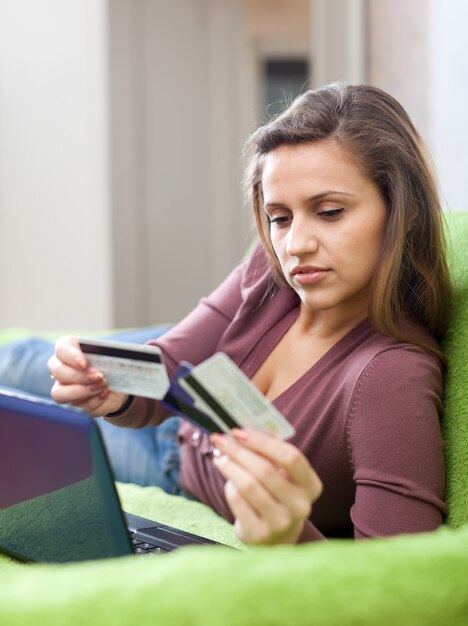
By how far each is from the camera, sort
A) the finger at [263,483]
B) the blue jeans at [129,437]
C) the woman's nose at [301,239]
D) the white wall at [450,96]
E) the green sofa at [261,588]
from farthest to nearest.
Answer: the white wall at [450,96] < the blue jeans at [129,437] < the woman's nose at [301,239] < the finger at [263,483] < the green sofa at [261,588]

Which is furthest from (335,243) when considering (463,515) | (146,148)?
(146,148)

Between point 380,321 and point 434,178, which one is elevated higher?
point 434,178

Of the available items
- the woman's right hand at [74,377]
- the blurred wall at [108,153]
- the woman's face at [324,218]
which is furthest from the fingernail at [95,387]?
the blurred wall at [108,153]

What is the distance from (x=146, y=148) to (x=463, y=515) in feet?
7.53

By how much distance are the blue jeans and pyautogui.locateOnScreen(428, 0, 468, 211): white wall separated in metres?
0.62

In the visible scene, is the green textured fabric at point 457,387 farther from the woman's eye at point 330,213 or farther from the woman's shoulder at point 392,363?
the woman's eye at point 330,213

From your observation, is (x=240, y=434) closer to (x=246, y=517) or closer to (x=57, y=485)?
(x=246, y=517)

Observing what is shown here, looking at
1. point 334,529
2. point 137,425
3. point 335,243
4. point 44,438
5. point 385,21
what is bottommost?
point 334,529

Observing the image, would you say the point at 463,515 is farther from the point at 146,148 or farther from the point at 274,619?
the point at 146,148

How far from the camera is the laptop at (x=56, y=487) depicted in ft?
2.59

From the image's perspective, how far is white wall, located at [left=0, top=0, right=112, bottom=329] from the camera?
9.66 ft

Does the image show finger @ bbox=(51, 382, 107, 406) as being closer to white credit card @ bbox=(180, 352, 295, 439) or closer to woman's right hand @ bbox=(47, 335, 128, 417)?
woman's right hand @ bbox=(47, 335, 128, 417)

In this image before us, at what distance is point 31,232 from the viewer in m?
3.07

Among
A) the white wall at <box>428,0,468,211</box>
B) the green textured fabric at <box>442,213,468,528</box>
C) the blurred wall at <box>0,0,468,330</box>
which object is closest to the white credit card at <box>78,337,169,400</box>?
the green textured fabric at <box>442,213,468,528</box>
